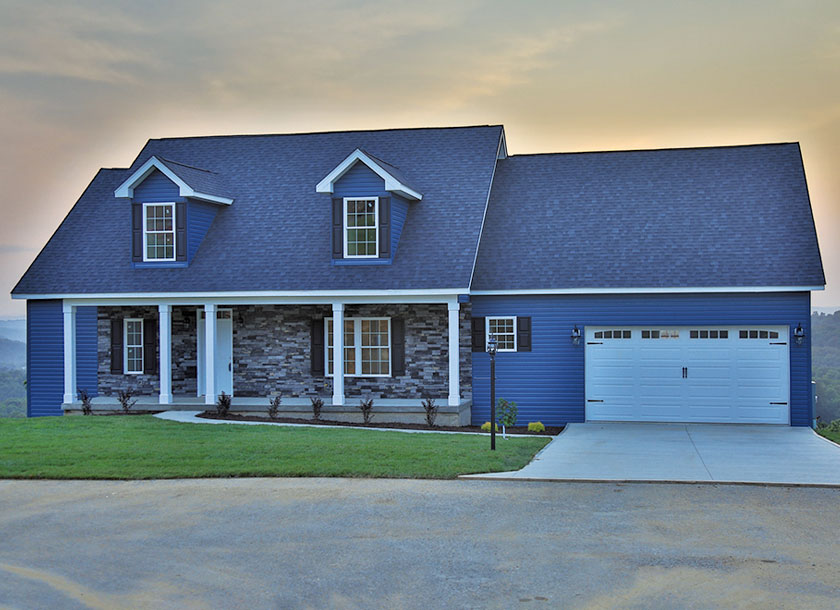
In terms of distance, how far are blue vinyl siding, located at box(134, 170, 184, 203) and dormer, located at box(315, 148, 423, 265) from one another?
391cm

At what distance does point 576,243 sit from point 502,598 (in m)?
15.4

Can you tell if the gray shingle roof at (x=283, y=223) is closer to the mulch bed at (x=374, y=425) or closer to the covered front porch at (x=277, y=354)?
the covered front porch at (x=277, y=354)

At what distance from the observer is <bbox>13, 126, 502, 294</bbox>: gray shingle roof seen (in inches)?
827

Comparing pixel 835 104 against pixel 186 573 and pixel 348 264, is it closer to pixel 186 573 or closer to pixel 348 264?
pixel 348 264

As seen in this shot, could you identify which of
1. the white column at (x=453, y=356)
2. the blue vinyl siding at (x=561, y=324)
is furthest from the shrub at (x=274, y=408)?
the blue vinyl siding at (x=561, y=324)

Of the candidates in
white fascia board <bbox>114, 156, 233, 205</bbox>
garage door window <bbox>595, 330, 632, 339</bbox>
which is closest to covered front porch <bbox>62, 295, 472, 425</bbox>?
white fascia board <bbox>114, 156, 233, 205</bbox>

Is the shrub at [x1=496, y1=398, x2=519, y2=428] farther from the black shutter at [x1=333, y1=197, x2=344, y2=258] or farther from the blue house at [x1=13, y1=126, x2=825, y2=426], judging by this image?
the black shutter at [x1=333, y1=197, x2=344, y2=258]

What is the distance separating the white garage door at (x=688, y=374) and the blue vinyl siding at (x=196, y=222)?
10.1 meters

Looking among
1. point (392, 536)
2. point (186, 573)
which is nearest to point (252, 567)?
point (186, 573)

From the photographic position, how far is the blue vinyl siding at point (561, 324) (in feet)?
Result: 66.5

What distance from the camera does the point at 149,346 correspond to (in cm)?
2284

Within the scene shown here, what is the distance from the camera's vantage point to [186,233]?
72.7 ft

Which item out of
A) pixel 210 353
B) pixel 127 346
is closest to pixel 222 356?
pixel 210 353

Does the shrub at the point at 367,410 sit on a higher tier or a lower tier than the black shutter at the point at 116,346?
lower
